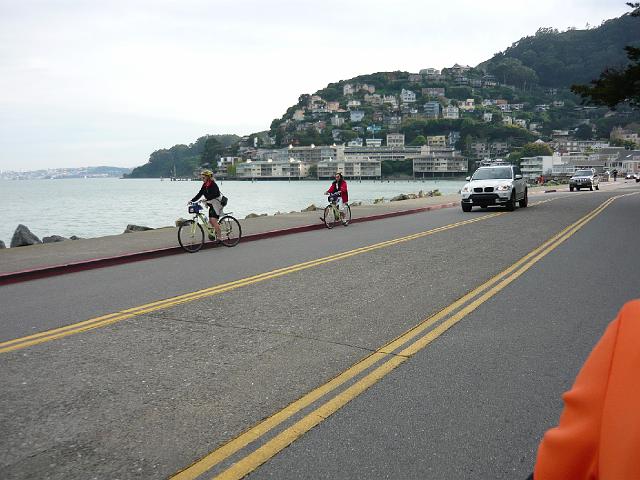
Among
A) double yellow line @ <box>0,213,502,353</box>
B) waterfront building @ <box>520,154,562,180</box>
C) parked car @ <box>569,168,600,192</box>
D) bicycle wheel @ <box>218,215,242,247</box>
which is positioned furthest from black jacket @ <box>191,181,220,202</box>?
waterfront building @ <box>520,154,562,180</box>

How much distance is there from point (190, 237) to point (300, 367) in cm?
951

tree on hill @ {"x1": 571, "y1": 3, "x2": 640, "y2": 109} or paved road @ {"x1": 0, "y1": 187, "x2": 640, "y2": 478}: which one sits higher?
tree on hill @ {"x1": 571, "y1": 3, "x2": 640, "y2": 109}

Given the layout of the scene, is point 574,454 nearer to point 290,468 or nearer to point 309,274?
point 290,468

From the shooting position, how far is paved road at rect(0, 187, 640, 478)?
3.41 metres

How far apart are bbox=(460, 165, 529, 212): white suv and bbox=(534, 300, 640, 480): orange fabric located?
23148 mm

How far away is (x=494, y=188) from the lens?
23422 mm

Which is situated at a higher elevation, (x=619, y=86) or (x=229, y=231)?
(x=619, y=86)

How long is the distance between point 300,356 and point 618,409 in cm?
437

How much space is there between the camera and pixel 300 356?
527cm

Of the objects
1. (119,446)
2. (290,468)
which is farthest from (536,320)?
(119,446)

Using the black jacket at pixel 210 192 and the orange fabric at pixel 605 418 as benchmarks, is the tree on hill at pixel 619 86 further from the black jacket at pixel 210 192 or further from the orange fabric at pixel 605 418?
the orange fabric at pixel 605 418

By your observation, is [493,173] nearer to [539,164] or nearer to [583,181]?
[583,181]

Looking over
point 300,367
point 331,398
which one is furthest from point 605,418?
point 300,367

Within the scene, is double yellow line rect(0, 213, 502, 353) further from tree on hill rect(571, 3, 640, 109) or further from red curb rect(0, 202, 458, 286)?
tree on hill rect(571, 3, 640, 109)
